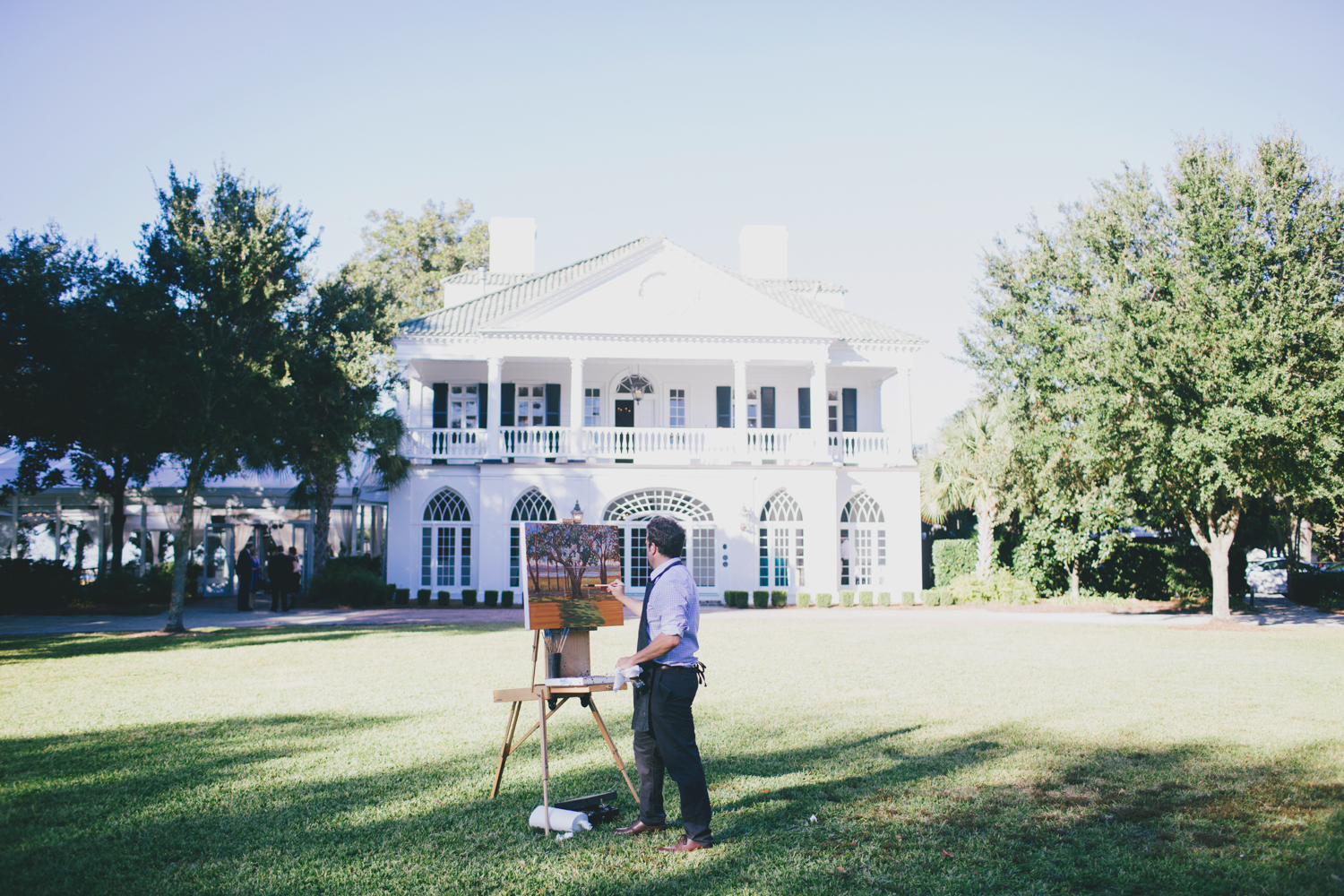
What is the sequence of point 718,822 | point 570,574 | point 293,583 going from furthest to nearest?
1. point 293,583
2. point 570,574
3. point 718,822

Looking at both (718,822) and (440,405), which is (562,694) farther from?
(440,405)

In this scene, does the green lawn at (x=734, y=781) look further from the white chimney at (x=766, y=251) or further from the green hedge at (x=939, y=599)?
the white chimney at (x=766, y=251)

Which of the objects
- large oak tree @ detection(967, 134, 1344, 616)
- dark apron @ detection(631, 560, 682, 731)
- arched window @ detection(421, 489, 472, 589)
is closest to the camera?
dark apron @ detection(631, 560, 682, 731)

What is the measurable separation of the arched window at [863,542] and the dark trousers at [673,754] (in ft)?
79.8

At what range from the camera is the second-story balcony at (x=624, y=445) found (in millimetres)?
28031

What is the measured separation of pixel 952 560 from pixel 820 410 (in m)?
7.19

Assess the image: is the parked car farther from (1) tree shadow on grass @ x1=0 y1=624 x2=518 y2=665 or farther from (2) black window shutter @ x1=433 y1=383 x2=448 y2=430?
(1) tree shadow on grass @ x1=0 y1=624 x2=518 y2=665

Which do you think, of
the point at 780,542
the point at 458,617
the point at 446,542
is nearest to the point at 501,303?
the point at 446,542

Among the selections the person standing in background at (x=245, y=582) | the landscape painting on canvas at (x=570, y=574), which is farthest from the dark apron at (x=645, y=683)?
the person standing in background at (x=245, y=582)

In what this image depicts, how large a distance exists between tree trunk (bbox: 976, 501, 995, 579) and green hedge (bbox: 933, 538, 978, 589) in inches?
25.5

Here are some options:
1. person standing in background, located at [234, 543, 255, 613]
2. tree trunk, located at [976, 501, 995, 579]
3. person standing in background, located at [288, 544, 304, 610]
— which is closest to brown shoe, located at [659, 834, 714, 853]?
person standing in background, located at [288, 544, 304, 610]

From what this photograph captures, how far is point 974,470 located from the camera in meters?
28.7

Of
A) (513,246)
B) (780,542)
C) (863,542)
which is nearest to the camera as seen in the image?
(780,542)

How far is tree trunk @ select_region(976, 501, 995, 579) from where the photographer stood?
2820 cm
